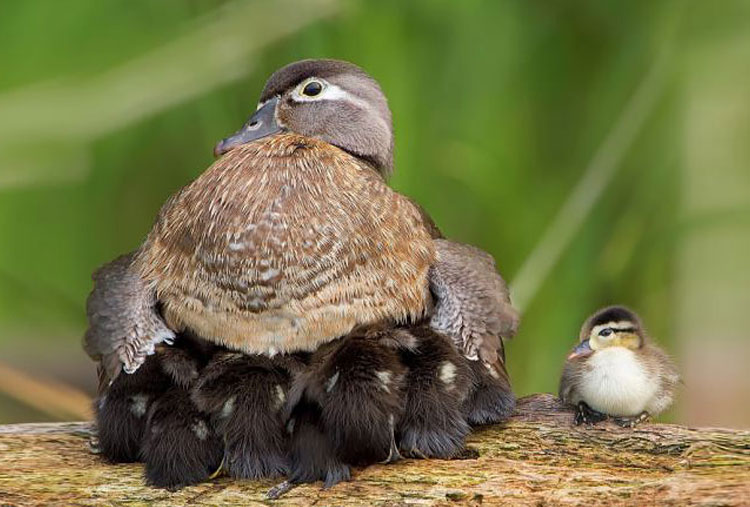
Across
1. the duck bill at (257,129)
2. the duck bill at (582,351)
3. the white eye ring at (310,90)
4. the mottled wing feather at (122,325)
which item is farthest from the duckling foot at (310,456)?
the white eye ring at (310,90)

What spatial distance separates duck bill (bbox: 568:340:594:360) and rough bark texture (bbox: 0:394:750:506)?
0.22m

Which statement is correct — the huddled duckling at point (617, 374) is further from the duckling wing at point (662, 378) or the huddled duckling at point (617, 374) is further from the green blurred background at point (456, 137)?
the green blurred background at point (456, 137)

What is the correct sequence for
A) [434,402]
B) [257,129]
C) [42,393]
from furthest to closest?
[42,393]
[257,129]
[434,402]

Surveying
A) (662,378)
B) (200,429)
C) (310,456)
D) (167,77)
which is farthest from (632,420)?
(167,77)

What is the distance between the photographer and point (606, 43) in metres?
3.88

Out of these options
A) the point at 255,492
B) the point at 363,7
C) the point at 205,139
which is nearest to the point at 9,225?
the point at 205,139

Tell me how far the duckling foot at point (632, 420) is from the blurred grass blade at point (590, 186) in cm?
106

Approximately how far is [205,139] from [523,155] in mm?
940

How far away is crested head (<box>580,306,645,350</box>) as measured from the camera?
2834 millimetres

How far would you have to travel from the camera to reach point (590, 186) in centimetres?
382

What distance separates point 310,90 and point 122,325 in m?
0.81

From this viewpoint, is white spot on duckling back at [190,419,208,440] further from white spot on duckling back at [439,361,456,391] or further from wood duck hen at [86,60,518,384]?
white spot on duckling back at [439,361,456,391]

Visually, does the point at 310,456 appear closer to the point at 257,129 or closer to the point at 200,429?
the point at 200,429

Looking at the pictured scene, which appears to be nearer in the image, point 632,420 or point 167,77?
point 632,420
